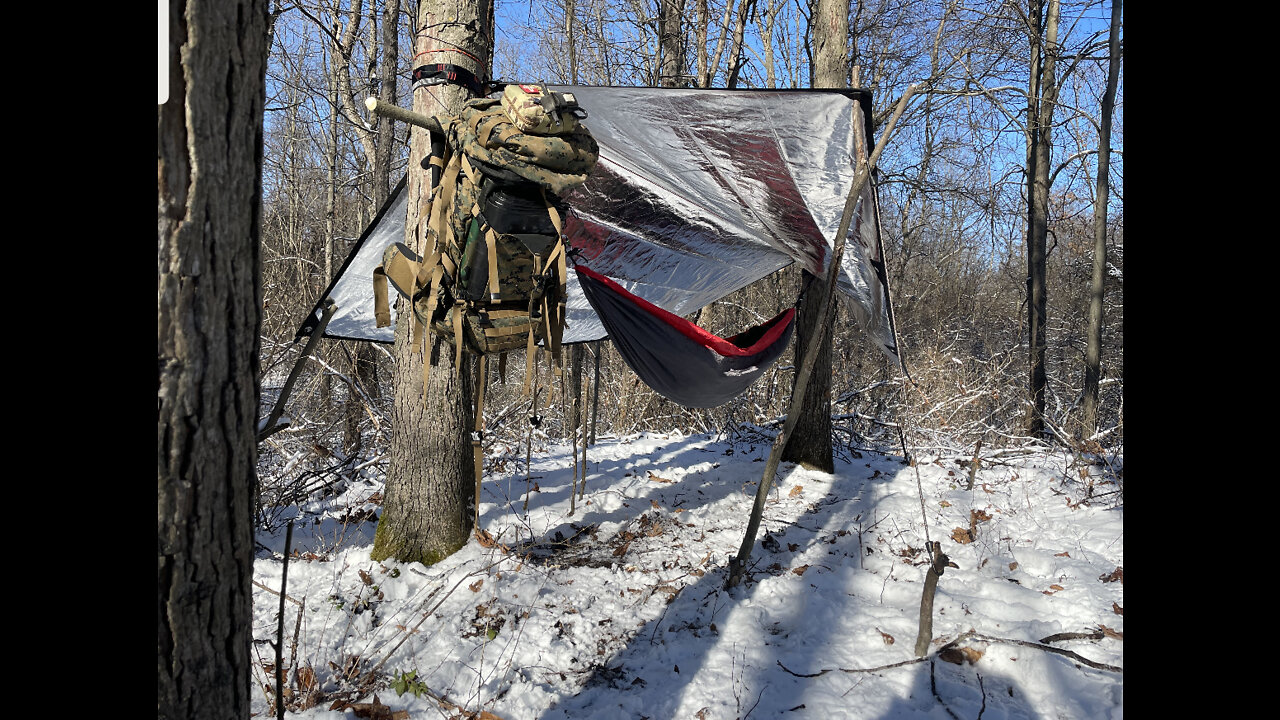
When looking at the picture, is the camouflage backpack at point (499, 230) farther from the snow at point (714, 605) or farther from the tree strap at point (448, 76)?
the snow at point (714, 605)

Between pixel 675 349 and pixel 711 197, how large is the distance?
81cm

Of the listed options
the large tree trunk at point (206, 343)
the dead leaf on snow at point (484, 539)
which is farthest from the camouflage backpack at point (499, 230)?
the dead leaf on snow at point (484, 539)

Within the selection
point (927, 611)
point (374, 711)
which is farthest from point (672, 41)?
point (374, 711)

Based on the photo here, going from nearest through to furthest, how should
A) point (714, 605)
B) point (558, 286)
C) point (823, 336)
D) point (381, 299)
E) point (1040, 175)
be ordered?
1. point (558, 286)
2. point (381, 299)
3. point (714, 605)
4. point (823, 336)
5. point (1040, 175)

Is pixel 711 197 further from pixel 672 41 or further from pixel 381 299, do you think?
pixel 672 41

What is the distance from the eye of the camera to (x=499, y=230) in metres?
1.94

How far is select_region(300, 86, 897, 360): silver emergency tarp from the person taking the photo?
2.73 meters

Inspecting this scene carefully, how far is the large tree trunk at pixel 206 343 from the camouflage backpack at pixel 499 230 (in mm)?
944

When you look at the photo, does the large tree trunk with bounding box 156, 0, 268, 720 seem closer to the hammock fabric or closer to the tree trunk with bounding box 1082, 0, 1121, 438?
the hammock fabric

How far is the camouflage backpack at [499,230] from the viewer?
1.81 m

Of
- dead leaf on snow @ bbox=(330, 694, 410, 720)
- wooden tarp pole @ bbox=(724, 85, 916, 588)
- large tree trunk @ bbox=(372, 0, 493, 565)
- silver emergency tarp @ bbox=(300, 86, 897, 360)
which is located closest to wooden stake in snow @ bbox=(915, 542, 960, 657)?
wooden tarp pole @ bbox=(724, 85, 916, 588)
